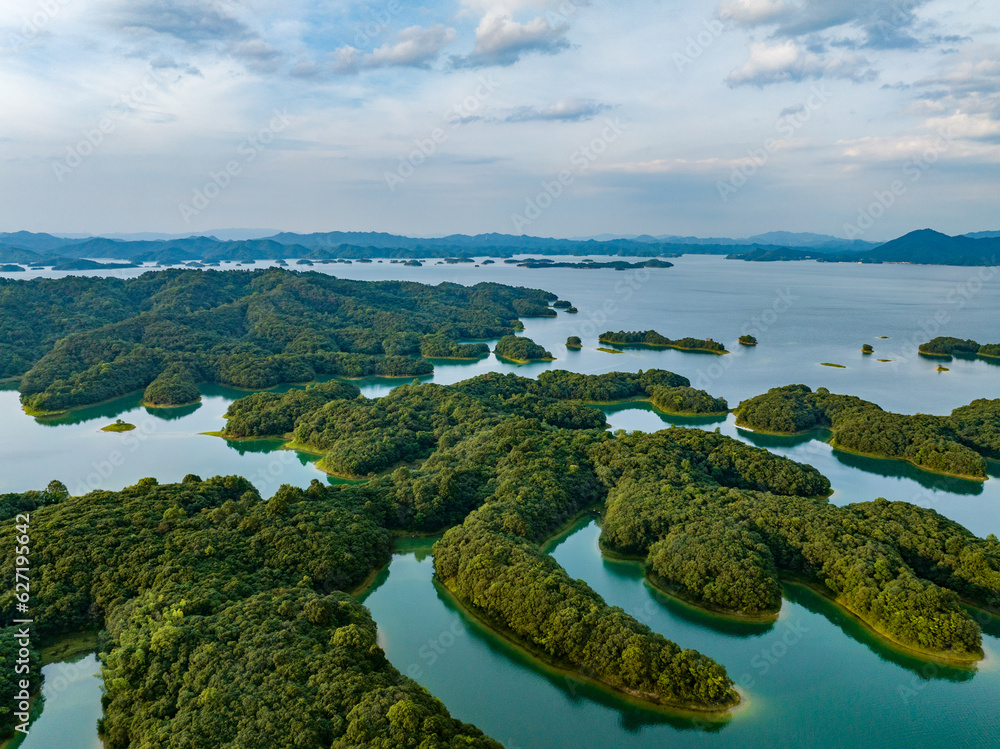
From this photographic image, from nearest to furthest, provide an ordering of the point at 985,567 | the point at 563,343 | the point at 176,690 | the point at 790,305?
the point at 176,690 → the point at 985,567 → the point at 563,343 → the point at 790,305

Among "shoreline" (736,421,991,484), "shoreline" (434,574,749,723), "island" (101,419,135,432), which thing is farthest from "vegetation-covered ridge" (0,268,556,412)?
"shoreline" (434,574,749,723)

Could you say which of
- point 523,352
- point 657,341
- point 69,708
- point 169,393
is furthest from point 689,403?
point 169,393

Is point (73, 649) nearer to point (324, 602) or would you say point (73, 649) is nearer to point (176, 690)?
point (176, 690)

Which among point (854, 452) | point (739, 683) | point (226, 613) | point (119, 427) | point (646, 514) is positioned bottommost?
point (119, 427)

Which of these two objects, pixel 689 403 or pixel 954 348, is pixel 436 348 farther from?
pixel 954 348

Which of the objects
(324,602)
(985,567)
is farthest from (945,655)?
(324,602)

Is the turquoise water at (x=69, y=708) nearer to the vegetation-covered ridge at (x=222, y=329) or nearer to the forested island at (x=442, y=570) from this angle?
the forested island at (x=442, y=570)
